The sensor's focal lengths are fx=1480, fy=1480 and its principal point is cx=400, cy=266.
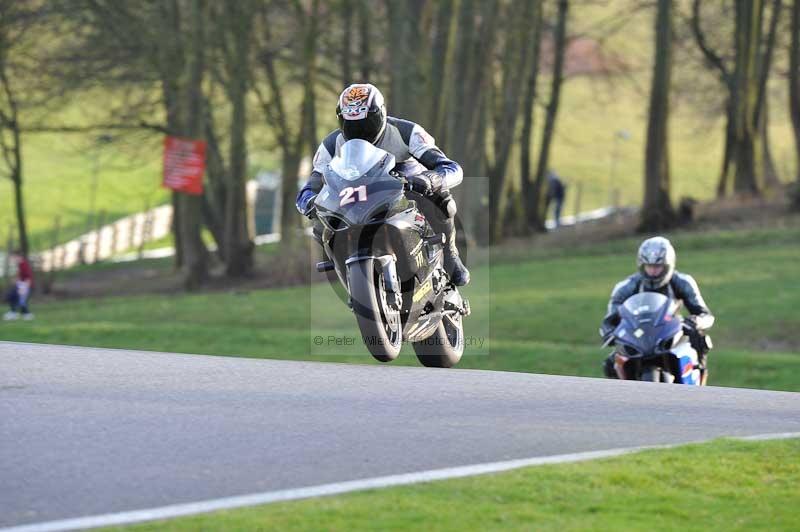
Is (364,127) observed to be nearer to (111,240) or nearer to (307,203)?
(307,203)

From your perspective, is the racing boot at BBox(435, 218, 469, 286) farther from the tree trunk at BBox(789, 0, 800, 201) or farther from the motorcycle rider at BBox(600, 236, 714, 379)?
the tree trunk at BBox(789, 0, 800, 201)

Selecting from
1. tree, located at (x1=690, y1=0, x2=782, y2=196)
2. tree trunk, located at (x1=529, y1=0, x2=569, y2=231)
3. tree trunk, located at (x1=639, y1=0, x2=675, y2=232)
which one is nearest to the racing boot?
tree trunk, located at (x1=639, y1=0, x2=675, y2=232)

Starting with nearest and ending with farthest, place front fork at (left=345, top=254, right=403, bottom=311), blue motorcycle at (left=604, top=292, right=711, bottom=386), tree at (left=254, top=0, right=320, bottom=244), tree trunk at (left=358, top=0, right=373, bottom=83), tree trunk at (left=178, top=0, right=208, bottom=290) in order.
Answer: front fork at (left=345, top=254, right=403, bottom=311), blue motorcycle at (left=604, top=292, right=711, bottom=386), tree trunk at (left=178, top=0, right=208, bottom=290), tree at (left=254, top=0, right=320, bottom=244), tree trunk at (left=358, top=0, right=373, bottom=83)

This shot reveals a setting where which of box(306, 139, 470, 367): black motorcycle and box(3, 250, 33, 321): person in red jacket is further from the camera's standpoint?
box(3, 250, 33, 321): person in red jacket

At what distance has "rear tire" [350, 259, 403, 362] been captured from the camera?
→ 9.31m

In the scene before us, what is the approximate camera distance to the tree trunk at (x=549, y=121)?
134 feet

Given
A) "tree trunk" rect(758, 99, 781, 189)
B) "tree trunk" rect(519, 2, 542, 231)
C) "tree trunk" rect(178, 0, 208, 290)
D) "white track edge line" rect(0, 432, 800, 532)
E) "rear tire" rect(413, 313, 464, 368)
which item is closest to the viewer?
"white track edge line" rect(0, 432, 800, 532)

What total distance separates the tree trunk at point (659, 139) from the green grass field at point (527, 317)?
1.04m

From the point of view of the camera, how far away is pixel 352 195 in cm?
938

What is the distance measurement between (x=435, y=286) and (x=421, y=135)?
106 cm

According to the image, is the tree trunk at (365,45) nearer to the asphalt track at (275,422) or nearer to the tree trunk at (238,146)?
the tree trunk at (238,146)

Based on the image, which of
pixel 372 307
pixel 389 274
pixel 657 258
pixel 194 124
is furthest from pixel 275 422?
pixel 194 124

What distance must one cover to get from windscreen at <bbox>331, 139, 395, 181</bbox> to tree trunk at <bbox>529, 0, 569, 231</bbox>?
3157cm

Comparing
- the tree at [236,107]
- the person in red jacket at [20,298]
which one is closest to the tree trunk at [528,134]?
the tree at [236,107]
